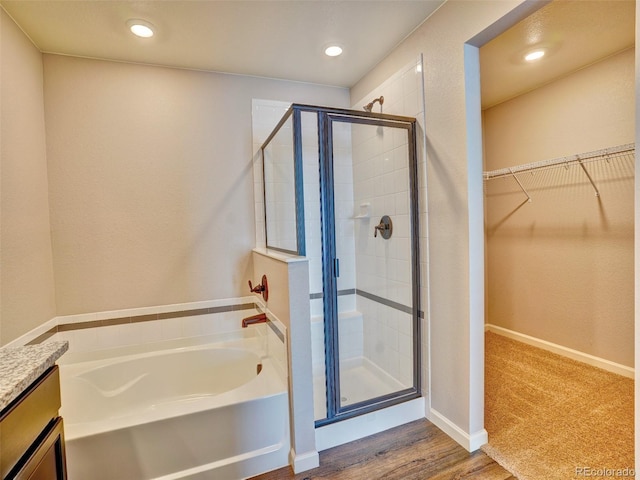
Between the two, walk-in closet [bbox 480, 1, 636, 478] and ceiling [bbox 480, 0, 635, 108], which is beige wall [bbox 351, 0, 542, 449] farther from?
ceiling [bbox 480, 0, 635, 108]

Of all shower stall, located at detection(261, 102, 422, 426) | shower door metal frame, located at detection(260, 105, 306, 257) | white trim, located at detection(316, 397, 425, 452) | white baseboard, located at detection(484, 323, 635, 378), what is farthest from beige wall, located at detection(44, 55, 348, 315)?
white baseboard, located at detection(484, 323, 635, 378)

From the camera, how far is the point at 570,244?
270cm

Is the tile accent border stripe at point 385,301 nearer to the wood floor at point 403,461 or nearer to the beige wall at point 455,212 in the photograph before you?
the beige wall at point 455,212

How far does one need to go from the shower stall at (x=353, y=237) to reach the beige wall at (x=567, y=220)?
172 cm

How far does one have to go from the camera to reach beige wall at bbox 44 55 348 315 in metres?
2.10

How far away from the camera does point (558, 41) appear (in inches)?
83.3

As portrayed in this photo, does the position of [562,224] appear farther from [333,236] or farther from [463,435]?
[333,236]

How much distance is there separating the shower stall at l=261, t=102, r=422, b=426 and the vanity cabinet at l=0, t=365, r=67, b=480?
119cm

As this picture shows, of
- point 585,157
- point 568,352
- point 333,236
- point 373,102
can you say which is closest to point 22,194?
point 333,236

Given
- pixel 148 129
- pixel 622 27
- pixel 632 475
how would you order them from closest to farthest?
pixel 632 475
pixel 622 27
pixel 148 129

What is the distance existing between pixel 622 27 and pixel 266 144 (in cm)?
252

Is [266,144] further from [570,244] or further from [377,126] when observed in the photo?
[570,244]

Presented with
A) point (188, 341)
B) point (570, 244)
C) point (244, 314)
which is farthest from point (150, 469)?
point (570, 244)

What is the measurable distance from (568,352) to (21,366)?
370 cm
